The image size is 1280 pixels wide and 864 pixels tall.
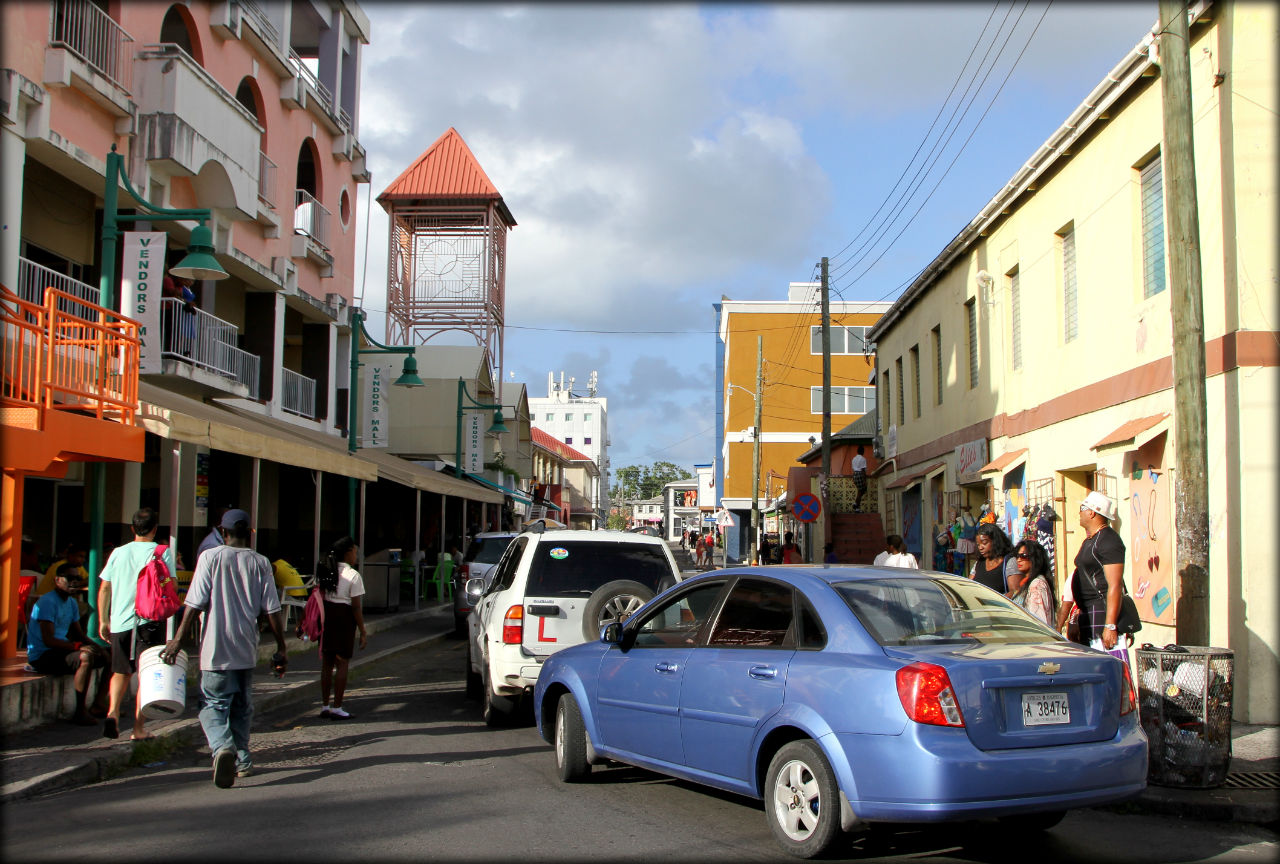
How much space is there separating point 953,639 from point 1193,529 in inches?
145

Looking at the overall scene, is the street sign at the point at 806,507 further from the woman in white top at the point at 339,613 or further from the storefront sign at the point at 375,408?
the woman in white top at the point at 339,613

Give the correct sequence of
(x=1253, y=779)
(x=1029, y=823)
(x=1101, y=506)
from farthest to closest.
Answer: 1. (x=1101, y=506)
2. (x=1253, y=779)
3. (x=1029, y=823)

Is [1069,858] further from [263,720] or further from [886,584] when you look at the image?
[263,720]

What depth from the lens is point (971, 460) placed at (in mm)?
18203

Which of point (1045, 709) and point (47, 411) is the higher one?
point (47, 411)

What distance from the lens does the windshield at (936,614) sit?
223 inches

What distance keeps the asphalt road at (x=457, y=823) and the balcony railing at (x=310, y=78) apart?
1779 cm

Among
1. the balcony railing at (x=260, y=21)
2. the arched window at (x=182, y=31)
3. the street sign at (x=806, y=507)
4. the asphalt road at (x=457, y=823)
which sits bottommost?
the asphalt road at (x=457, y=823)

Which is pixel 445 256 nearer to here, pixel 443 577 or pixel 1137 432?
pixel 443 577

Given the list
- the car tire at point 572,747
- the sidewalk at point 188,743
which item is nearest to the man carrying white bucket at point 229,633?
the sidewalk at point 188,743

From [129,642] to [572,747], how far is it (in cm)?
375

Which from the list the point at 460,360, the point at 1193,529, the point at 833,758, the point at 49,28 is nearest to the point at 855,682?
the point at 833,758

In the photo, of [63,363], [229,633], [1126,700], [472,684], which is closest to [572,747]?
[229,633]

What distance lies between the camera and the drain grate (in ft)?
23.9
